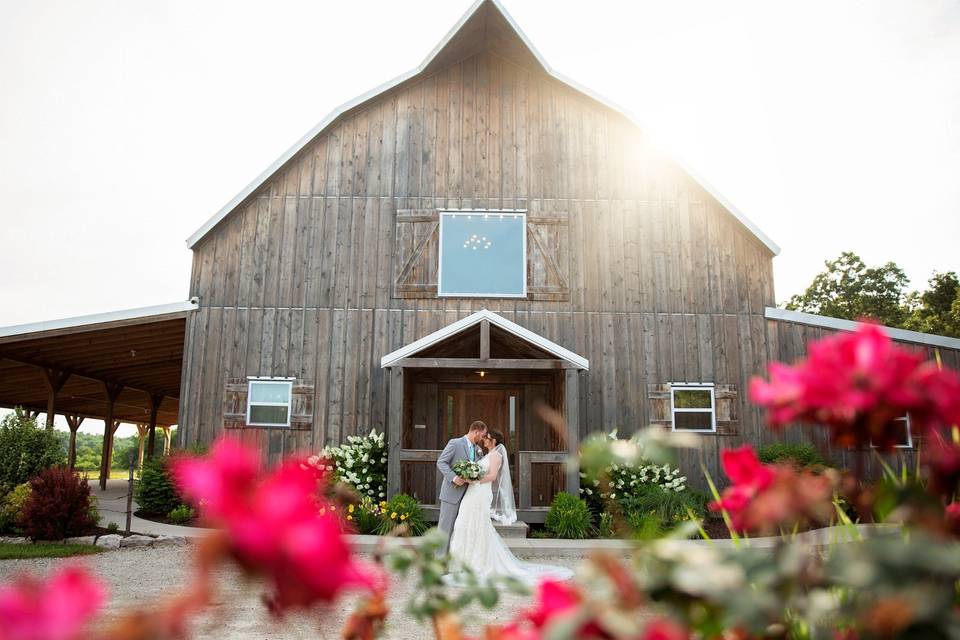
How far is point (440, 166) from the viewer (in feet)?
43.1

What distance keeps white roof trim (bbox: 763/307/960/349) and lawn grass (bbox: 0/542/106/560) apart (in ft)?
→ 37.6

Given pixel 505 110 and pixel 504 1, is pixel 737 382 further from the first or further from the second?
pixel 504 1

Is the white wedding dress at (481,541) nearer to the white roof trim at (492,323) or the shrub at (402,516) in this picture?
the shrub at (402,516)

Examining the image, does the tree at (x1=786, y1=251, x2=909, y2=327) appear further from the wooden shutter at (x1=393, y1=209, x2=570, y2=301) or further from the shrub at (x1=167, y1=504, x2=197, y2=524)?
the shrub at (x1=167, y1=504, x2=197, y2=524)

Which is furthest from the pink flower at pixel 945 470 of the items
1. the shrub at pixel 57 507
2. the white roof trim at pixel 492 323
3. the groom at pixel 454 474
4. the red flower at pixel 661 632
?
the shrub at pixel 57 507

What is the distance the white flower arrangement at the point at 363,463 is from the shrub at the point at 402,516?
3.06 feet

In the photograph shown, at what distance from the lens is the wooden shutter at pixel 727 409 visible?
12.3 meters

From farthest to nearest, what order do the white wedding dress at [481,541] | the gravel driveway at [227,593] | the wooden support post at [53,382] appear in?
the wooden support post at [53,382] < the white wedding dress at [481,541] < the gravel driveway at [227,593]

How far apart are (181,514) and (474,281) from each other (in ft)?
20.6

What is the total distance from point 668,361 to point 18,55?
1397cm

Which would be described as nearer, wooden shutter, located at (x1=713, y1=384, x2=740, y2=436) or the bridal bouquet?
the bridal bouquet

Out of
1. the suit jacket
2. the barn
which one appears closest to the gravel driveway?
the suit jacket

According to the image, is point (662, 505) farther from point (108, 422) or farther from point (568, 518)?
point (108, 422)

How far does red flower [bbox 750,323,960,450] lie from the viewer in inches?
41.8
